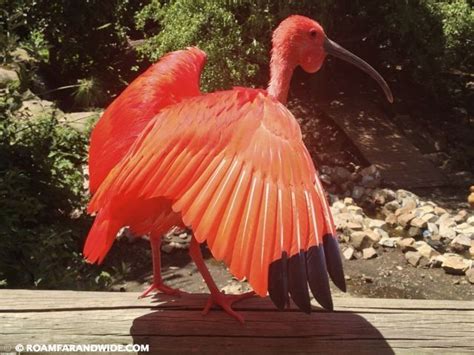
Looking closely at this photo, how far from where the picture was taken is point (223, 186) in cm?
166

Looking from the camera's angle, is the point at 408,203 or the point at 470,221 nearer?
the point at 470,221

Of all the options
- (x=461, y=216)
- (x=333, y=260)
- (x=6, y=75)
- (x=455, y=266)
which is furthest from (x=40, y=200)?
(x=461, y=216)

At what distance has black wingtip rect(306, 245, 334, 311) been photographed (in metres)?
1.49

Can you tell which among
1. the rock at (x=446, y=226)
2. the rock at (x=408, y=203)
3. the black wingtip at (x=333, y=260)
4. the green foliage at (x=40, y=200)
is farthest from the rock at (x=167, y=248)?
the black wingtip at (x=333, y=260)

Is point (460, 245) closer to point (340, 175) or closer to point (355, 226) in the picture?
point (355, 226)

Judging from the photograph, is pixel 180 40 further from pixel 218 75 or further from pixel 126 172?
pixel 126 172

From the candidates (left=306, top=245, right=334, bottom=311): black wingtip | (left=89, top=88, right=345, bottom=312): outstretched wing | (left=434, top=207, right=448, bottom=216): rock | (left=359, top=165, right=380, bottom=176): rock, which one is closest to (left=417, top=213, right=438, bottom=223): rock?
(left=434, top=207, right=448, bottom=216): rock

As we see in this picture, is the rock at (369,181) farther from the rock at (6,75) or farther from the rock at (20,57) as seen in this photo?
the rock at (6,75)

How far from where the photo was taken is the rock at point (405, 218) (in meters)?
5.59

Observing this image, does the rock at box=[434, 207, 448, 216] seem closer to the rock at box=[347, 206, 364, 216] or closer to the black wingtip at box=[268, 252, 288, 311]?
the rock at box=[347, 206, 364, 216]

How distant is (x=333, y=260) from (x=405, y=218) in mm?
4264

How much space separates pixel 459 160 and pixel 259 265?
240 inches

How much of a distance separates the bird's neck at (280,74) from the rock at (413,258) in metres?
2.97

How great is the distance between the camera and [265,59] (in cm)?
646
